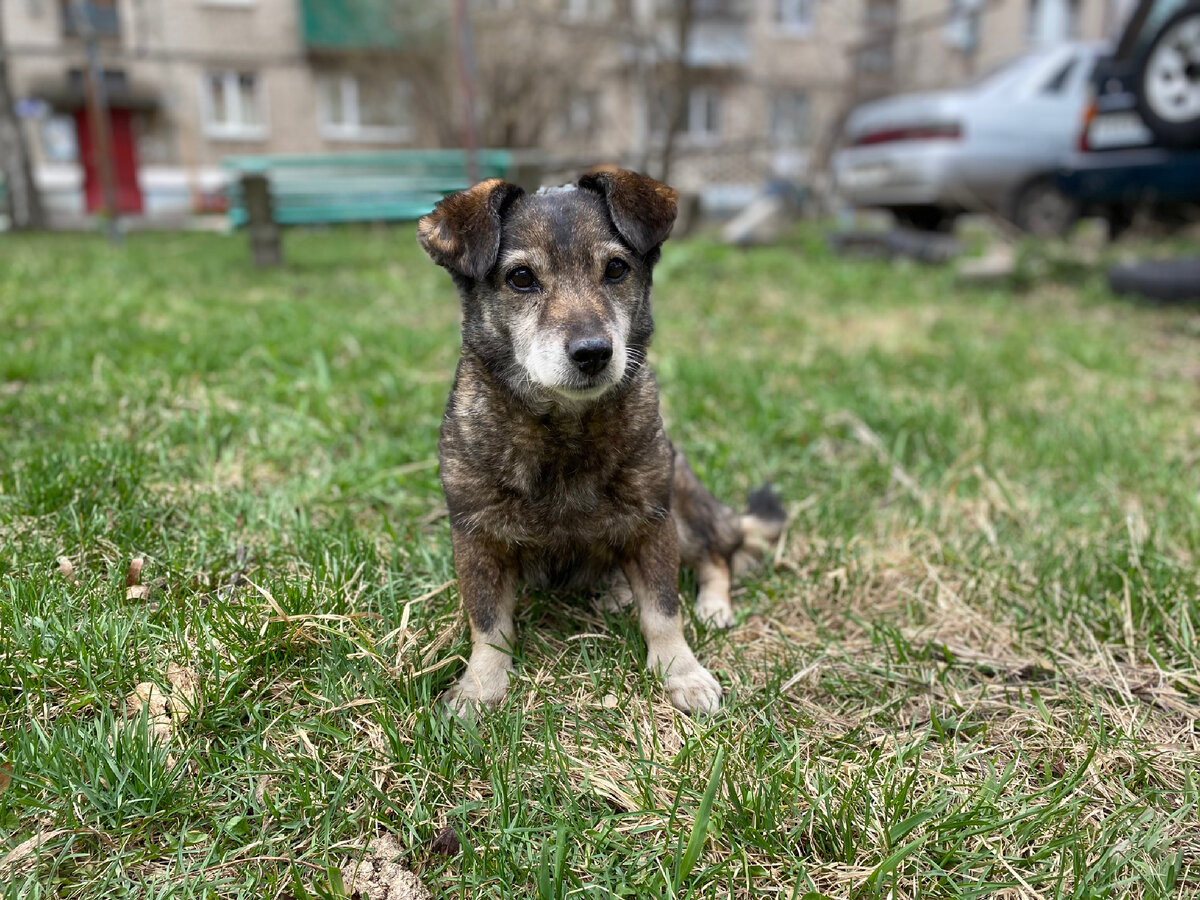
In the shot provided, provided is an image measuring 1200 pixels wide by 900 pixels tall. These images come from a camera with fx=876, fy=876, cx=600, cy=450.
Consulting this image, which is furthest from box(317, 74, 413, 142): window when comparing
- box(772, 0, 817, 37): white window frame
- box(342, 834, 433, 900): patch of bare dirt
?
box(342, 834, 433, 900): patch of bare dirt

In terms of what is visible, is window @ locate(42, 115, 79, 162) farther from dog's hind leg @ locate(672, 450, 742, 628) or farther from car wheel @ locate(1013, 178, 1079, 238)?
dog's hind leg @ locate(672, 450, 742, 628)

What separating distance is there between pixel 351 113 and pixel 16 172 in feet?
42.7

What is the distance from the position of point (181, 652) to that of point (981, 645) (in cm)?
237

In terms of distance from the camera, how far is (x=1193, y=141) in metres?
7.59

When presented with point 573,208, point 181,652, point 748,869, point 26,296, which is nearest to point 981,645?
point 748,869

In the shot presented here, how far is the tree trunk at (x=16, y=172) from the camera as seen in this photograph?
667 inches

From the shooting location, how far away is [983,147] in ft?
38.0

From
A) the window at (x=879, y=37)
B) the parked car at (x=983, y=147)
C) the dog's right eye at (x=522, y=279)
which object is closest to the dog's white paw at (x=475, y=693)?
the dog's right eye at (x=522, y=279)

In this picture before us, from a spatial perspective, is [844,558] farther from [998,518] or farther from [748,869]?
[748,869]

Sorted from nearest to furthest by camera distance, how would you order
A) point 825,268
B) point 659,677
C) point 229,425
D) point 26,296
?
point 659,677, point 229,425, point 26,296, point 825,268

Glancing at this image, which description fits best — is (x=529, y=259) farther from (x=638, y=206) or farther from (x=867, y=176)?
(x=867, y=176)

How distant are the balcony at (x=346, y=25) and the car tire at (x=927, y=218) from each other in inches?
615

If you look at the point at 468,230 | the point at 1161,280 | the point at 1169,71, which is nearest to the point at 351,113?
the point at 1169,71

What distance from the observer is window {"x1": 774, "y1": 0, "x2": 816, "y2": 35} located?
94.6ft
